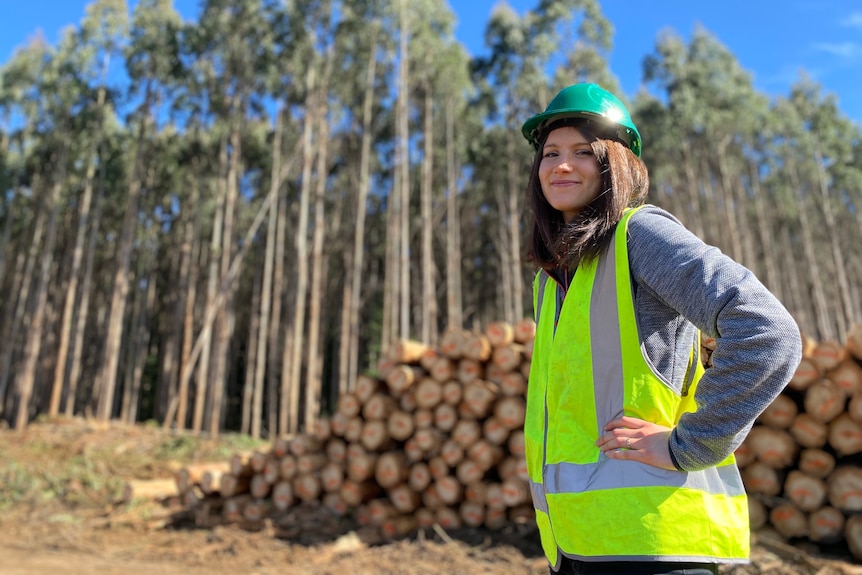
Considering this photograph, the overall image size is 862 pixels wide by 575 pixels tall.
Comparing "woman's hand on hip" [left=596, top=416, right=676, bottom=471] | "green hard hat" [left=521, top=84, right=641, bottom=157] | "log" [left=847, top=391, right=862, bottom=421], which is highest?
"green hard hat" [left=521, top=84, right=641, bottom=157]

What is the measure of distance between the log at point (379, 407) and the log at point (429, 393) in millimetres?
332

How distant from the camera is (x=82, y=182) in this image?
18547 millimetres

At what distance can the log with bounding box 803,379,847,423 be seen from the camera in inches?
174

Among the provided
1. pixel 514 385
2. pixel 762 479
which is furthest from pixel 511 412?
pixel 762 479

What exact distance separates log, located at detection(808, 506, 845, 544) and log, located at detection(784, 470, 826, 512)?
59 mm

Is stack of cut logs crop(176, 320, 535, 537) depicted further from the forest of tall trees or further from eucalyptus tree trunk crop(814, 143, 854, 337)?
eucalyptus tree trunk crop(814, 143, 854, 337)

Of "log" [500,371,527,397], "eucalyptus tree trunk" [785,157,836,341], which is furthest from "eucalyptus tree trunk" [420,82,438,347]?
"eucalyptus tree trunk" [785,157,836,341]

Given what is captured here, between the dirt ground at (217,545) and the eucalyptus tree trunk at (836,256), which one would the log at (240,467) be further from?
the eucalyptus tree trunk at (836,256)

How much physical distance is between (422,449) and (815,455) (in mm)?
3238

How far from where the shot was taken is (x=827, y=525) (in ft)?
14.8

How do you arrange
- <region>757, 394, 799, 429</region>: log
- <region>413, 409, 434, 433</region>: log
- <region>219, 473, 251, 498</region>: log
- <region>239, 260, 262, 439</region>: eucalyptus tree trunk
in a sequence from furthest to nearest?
Result: <region>239, 260, 262, 439</region>: eucalyptus tree trunk
<region>219, 473, 251, 498</region>: log
<region>413, 409, 434, 433</region>: log
<region>757, 394, 799, 429</region>: log

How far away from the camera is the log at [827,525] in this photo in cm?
450

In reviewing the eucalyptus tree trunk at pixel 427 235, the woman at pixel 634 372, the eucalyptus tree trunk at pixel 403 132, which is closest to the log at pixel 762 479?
the woman at pixel 634 372

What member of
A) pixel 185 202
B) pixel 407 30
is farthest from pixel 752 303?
pixel 185 202
